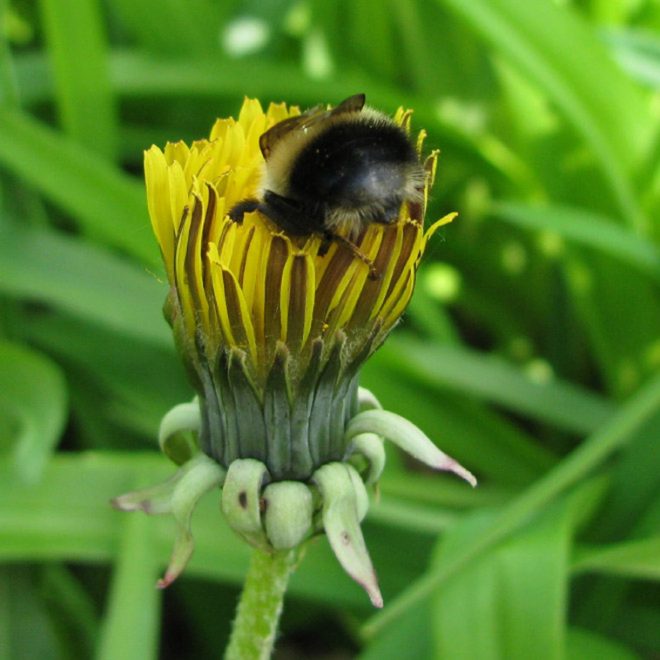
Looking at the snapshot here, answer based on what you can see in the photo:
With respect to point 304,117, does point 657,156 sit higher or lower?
higher

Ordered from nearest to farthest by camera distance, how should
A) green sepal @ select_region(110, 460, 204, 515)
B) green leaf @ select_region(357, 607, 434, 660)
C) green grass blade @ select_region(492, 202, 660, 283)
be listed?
green sepal @ select_region(110, 460, 204, 515), green leaf @ select_region(357, 607, 434, 660), green grass blade @ select_region(492, 202, 660, 283)

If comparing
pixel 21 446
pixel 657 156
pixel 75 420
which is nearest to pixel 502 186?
pixel 657 156

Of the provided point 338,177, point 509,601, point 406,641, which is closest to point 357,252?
point 338,177

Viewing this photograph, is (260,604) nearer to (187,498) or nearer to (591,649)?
(187,498)

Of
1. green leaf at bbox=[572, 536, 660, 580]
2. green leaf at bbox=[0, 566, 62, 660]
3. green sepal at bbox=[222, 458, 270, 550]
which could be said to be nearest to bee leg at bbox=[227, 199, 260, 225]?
green sepal at bbox=[222, 458, 270, 550]

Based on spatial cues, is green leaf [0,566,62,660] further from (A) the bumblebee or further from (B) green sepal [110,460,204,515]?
(A) the bumblebee

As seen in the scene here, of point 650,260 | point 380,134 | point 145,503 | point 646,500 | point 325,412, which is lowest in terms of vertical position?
point 145,503

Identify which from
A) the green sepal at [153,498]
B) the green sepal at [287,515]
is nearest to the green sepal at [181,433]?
the green sepal at [153,498]

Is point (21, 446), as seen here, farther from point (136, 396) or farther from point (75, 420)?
point (75, 420)
